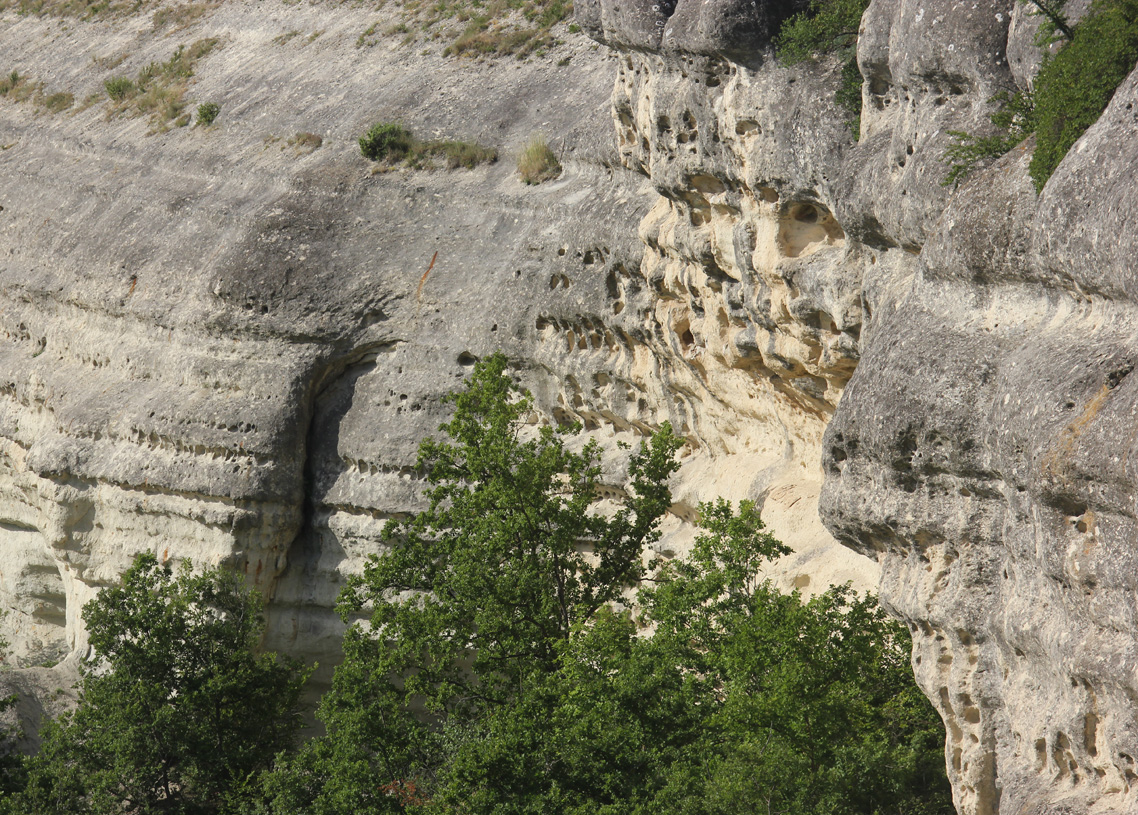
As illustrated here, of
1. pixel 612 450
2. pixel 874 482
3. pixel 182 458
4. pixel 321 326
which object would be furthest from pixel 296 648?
pixel 874 482

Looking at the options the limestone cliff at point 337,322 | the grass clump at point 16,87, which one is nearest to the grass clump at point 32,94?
the grass clump at point 16,87

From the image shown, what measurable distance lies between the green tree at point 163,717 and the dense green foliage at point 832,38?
12175mm

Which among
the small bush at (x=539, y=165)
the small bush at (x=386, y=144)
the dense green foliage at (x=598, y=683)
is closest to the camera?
the dense green foliage at (x=598, y=683)

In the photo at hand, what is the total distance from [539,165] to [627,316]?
524cm

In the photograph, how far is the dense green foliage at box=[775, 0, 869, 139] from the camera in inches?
584

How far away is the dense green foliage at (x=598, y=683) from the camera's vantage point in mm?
14094

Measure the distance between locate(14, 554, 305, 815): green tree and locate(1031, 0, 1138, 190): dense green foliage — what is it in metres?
Result: 14.3

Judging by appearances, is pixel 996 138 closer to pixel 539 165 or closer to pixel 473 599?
pixel 473 599

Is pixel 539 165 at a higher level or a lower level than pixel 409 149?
higher

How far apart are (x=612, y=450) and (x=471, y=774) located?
23.6 ft

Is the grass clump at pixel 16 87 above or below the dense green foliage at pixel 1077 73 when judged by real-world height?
below

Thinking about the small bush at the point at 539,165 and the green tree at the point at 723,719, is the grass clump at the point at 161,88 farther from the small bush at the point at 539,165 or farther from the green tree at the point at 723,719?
the green tree at the point at 723,719

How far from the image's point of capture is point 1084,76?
10445mm

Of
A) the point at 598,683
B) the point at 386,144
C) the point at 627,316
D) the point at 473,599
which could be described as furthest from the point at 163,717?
the point at 386,144
